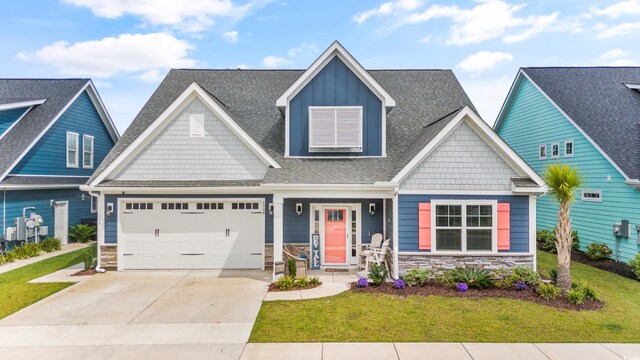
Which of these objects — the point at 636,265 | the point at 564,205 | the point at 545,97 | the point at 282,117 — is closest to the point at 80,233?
the point at 282,117

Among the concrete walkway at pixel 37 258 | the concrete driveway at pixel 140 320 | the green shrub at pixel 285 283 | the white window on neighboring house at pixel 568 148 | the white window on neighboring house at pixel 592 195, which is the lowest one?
the concrete driveway at pixel 140 320

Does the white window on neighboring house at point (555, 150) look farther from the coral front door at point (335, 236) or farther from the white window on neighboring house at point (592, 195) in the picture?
the coral front door at point (335, 236)

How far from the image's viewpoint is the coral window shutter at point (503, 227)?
32.5 feet

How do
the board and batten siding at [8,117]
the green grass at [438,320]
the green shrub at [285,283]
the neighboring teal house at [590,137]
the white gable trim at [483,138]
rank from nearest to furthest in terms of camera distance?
1. the green grass at [438,320]
2. the green shrub at [285,283]
3. the white gable trim at [483,138]
4. the neighboring teal house at [590,137]
5. the board and batten siding at [8,117]

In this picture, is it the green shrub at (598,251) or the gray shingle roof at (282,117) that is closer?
the gray shingle roof at (282,117)

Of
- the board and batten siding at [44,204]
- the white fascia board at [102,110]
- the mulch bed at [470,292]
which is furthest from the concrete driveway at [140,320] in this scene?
the white fascia board at [102,110]

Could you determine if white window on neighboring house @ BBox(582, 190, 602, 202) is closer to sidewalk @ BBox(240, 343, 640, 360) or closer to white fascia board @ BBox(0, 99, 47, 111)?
sidewalk @ BBox(240, 343, 640, 360)

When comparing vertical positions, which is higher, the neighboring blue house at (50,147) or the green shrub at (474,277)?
the neighboring blue house at (50,147)

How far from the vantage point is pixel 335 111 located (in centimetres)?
1200

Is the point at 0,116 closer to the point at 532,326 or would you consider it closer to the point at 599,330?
the point at 532,326

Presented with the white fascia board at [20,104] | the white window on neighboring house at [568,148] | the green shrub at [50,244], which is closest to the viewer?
the green shrub at [50,244]

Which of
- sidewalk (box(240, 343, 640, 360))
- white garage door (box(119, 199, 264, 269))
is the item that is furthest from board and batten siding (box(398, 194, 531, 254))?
white garage door (box(119, 199, 264, 269))

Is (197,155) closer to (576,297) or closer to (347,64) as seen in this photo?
(347,64)

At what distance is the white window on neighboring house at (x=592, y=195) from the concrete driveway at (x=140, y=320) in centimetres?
1296
